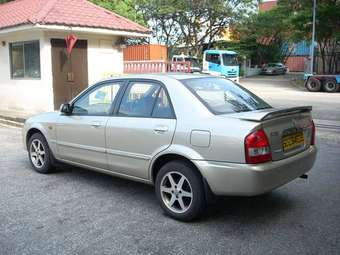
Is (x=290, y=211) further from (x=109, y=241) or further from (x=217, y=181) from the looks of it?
(x=109, y=241)

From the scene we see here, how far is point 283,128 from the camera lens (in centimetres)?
446

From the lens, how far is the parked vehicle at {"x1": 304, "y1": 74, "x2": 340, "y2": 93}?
24.5m

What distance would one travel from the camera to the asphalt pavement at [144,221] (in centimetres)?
397

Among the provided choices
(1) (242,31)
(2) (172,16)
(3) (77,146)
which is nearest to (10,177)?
(3) (77,146)

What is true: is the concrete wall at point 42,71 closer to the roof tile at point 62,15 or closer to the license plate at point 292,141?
the roof tile at point 62,15

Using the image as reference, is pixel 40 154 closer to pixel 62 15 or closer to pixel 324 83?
pixel 62 15

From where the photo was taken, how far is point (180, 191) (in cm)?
461

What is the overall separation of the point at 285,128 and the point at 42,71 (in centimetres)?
1014

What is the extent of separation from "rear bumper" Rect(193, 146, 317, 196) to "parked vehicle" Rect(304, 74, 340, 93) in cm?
2185

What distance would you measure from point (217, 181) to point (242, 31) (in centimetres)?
3982

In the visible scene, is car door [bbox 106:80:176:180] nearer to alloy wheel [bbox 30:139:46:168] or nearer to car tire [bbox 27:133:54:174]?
car tire [bbox 27:133:54:174]

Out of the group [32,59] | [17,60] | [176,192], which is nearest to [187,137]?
[176,192]

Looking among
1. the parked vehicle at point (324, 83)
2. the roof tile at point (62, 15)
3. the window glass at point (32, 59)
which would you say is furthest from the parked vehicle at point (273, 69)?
the window glass at point (32, 59)

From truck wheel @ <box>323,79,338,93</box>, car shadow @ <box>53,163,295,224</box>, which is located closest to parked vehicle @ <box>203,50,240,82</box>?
truck wheel @ <box>323,79,338,93</box>
